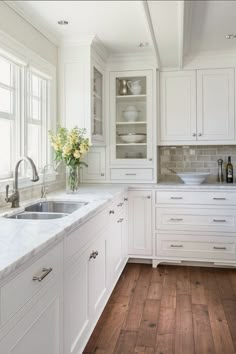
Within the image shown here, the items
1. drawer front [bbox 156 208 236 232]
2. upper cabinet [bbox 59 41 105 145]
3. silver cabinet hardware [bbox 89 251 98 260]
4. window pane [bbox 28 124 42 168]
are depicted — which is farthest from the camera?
drawer front [bbox 156 208 236 232]

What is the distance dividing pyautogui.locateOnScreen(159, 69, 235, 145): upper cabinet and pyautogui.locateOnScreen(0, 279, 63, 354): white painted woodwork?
2653mm

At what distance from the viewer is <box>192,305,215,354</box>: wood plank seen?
216cm

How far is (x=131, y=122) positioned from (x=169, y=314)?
2.05 meters

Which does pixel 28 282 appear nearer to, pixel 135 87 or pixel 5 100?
pixel 5 100

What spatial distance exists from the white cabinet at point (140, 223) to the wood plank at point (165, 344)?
1437 mm

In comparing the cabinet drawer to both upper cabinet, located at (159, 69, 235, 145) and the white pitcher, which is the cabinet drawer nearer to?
upper cabinet, located at (159, 69, 235, 145)

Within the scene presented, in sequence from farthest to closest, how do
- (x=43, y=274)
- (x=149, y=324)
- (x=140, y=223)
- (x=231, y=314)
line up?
(x=140, y=223)
(x=231, y=314)
(x=149, y=324)
(x=43, y=274)

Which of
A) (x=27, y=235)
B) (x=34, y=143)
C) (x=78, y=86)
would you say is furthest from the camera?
(x=78, y=86)

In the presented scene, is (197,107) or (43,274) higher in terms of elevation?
(197,107)

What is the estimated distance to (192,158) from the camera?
418cm

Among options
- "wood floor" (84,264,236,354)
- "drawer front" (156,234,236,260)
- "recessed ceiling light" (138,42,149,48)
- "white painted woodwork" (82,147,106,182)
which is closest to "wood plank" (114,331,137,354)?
"wood floor" (84,264,236,354)

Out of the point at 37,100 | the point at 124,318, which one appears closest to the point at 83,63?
the point at 37,100

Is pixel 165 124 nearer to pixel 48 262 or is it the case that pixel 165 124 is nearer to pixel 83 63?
pixel 83 63

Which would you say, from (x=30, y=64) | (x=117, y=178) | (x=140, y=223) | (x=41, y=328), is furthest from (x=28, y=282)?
(x=117, y=178)
